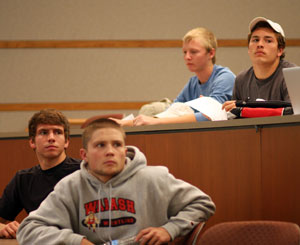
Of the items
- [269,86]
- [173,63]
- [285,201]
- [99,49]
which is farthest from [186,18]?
[285,201]

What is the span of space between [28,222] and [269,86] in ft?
5.19

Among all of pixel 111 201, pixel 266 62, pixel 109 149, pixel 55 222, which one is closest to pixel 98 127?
pixel 109 149

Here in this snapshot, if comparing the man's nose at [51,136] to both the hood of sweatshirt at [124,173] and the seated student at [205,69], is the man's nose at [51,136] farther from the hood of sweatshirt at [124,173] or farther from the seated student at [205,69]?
the seated student at [205,69]

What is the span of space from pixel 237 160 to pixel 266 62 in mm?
768

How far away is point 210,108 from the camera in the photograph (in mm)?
2795

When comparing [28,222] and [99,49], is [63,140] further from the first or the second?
[99,49]

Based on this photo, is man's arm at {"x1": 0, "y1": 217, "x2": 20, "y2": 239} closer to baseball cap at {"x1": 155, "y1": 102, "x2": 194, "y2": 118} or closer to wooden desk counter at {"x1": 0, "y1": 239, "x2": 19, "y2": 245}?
wooden desk counter at {"x1": 0, "y1": 239, "x2": 19, "y2": 245}

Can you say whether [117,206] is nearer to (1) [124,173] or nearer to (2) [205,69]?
(1) [124,173]

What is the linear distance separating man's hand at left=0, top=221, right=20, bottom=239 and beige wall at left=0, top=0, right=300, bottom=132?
12.8 feet

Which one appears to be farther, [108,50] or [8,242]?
[108,50]

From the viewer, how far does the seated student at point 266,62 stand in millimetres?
2877

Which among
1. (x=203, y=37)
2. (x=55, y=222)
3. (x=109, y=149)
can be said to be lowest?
(x=55, y=222)

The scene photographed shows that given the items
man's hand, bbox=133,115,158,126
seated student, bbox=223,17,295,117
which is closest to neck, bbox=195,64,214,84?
seated student, bbox=223,17,295,117

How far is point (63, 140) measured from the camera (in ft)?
8.42
